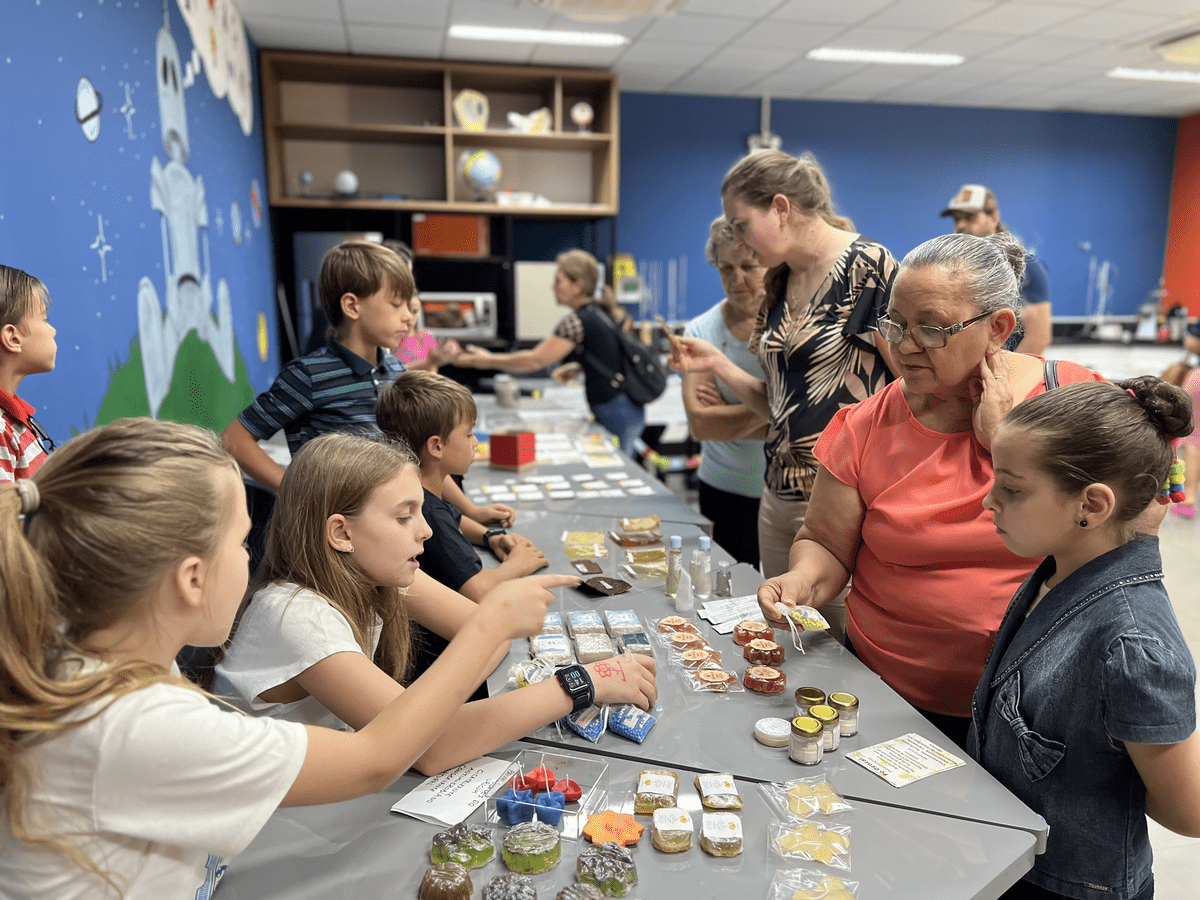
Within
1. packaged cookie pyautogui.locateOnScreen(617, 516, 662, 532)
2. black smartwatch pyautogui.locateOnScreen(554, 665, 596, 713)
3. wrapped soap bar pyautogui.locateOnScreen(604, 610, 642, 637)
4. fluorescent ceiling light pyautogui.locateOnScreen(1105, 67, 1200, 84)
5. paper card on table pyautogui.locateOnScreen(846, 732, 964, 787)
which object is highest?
fluorescent ceiling light pyautogui.locateOnScreen(1105, 67, 1200, 84)

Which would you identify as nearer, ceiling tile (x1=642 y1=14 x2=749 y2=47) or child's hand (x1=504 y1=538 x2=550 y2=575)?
child's hand (x1=504 y1=538 x2=550 y2=575)

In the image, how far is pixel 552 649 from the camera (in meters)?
1.60

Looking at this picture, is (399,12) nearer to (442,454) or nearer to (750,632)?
(442,454)

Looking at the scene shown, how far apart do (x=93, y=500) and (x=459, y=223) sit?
5320 millimetres

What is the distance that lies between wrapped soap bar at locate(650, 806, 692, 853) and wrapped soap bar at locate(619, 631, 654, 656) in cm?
50

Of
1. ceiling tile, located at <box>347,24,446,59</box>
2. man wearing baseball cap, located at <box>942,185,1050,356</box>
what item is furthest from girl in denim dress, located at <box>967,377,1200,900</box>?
ceiling tile, located at <box>347,24,446,59</box>

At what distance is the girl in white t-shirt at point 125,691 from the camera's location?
78cm

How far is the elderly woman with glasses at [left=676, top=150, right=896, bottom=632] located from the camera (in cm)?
200

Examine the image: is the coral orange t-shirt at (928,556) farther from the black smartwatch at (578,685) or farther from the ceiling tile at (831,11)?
the ceiling tile at (831,11)

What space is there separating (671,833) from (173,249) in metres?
2.96

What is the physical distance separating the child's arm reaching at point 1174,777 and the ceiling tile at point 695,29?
4.63 m

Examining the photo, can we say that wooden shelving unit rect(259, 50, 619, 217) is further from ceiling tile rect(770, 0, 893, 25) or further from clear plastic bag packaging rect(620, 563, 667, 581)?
clear plastic bag packaging rect(620, 563, 667, 581)

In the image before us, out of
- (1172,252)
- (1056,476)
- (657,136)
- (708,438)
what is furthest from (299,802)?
(1172,252)

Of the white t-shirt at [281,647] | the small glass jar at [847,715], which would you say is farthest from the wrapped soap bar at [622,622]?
the white t-shirt at [281,647]
